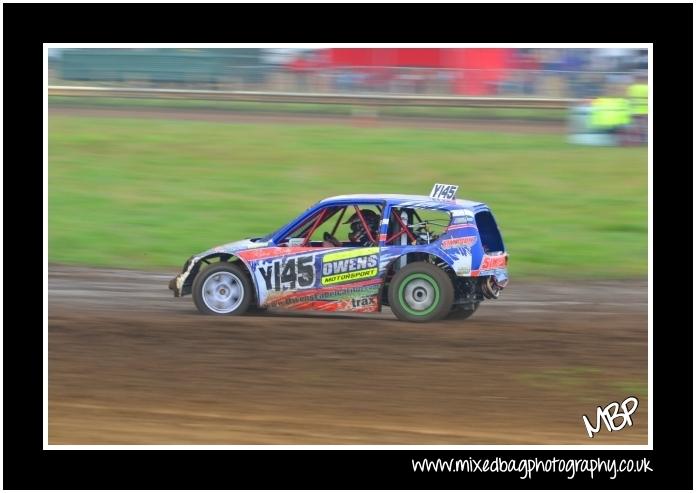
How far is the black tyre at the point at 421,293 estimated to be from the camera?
1066 centimetres

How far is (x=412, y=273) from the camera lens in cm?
1070

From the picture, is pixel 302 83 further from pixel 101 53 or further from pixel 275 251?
pixel 275 251

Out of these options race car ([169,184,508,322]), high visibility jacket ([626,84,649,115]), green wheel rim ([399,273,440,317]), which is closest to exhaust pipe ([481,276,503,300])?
race car ([169,184,508,322])

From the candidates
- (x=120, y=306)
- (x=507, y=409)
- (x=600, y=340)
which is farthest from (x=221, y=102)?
(x=507, y=409)

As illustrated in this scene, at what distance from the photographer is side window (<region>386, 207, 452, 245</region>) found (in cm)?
1078

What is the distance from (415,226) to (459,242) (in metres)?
0.58

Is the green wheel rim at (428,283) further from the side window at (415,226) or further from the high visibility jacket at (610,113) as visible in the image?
the high visibility jacket at (610,113)

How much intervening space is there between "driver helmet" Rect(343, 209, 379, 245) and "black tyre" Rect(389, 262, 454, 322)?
21.9 inches

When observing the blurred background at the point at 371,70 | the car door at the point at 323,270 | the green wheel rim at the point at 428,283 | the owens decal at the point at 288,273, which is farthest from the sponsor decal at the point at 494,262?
the blurred background at the point at 371,70

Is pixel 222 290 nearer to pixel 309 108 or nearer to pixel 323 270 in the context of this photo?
pixel 323 270

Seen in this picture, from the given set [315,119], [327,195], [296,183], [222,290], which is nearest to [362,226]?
[222,290]

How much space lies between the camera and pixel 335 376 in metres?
9.76

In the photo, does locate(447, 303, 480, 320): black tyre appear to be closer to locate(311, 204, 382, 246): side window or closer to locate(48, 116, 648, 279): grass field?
locate(311, 204, 382, 246): side window

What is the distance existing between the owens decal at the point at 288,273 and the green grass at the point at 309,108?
955 centimetres
